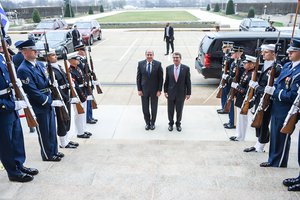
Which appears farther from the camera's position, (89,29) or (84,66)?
(89,29)

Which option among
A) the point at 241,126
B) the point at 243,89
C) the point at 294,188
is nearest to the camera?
the point at 294,188

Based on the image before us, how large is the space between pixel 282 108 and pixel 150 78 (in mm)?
3114

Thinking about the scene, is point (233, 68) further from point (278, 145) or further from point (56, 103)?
point (56, 103)

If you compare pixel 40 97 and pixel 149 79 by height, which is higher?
pixel 40 97

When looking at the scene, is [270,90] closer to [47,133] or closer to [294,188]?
[294,188]

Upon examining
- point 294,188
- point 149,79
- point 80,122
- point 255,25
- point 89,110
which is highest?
point 255,25

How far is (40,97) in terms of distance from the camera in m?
4.73

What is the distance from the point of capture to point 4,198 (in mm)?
3592

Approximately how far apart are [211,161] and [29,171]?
8.70 feet

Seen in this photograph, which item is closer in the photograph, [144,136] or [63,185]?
[63,185]

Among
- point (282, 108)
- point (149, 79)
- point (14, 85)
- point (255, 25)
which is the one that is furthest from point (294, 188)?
point (255, 25)

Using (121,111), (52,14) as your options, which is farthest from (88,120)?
(52,14)

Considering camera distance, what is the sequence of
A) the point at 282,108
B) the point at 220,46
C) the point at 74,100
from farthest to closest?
the point at 220,46 → the point at 74,100 → the point at 282,108

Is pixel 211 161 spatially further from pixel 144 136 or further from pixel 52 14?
pixel 52 14
